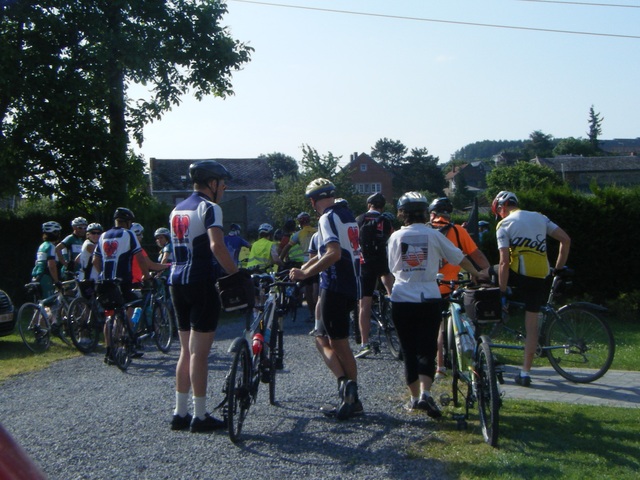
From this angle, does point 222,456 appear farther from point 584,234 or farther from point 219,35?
point 219,35

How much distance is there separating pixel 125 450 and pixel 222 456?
77 centimetres

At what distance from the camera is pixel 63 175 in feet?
72.6

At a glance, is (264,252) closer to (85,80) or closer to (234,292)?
(234,292)

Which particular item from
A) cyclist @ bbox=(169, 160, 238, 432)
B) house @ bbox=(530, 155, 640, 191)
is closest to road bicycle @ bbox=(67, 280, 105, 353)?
cyclist @ bbox=(169, 160, 238, 432)

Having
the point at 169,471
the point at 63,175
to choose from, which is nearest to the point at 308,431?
the point at 169,471

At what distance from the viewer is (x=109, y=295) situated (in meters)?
9.88

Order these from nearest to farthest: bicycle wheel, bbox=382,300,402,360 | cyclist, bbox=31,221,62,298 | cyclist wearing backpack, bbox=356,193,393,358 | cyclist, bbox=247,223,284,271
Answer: cyclist wearing backpack, bbox=356,193,393,358 → bicycle wheel, bbox=382,300,402,360 → cyclist, bbox=31,221,62,298 → cyclist, bbox=247,223,284,271

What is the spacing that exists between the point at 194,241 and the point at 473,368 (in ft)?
7.50

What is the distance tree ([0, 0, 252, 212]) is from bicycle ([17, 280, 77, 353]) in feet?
31.9

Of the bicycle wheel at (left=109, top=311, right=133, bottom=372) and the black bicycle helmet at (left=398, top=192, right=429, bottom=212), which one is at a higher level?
the black bicycle helmet at (left=398, top=192, right=429, bottom=212)

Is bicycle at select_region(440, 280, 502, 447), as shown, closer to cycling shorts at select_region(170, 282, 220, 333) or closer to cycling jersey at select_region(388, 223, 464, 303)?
cycling jersey at select_region(388, 223, 464, 303)

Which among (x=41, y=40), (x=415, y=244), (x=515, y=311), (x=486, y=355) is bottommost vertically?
(x=515, y=311)

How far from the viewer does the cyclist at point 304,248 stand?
13.8 m

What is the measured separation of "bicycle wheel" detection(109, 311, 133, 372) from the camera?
952 centimetres
